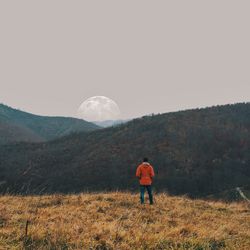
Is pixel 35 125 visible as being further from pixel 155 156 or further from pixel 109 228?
pixel 109 228

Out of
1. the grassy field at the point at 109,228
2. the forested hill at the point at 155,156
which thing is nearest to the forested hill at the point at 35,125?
the forested hill at the point at 155,156

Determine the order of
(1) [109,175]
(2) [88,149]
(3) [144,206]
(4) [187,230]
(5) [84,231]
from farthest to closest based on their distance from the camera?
(2) [88,149], (1) [109,175], (3) [144,206], (4) [187,230], (5) [84,231]

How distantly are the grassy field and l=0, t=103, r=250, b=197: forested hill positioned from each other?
103 ft

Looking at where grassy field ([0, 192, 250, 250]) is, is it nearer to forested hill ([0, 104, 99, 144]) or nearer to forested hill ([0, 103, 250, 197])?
forested hill ([0, 103, 250, 197])

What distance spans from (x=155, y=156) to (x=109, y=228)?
49.7 meters

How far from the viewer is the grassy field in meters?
6.80

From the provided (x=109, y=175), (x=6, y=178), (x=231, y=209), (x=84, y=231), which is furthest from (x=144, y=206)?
(x=6, y=178)

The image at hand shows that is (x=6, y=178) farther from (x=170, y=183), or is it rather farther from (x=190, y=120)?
(x=190, y=120)

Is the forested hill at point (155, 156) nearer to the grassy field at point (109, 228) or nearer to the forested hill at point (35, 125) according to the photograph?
the grassy field at point (109, 228)

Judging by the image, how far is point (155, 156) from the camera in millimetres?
57219

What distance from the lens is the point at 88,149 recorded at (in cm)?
6594

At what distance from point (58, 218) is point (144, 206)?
15.0ft

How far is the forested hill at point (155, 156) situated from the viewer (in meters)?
48.5

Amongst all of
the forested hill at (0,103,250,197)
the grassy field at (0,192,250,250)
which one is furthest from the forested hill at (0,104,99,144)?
the grassy field at (0,192,250,250)
